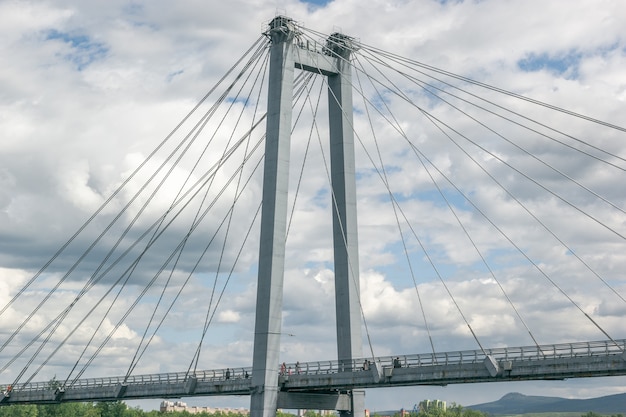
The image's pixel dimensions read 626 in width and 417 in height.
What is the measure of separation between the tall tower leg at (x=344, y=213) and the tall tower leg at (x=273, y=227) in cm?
532

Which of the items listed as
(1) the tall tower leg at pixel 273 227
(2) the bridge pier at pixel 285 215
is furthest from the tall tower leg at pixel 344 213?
(1) the tall tower leg at pixel 273 227

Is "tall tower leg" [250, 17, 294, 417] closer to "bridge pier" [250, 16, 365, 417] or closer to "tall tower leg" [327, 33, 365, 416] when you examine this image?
"bridge pier" [250, 16, 365, 417]

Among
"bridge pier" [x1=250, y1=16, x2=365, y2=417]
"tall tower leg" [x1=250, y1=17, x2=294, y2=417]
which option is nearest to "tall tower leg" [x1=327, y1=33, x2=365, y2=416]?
"bridge pier" [x1=250, y1=16, x2=365, y2=417]

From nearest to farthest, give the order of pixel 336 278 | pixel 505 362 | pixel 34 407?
pixel 505 362 < pixel 336 278 < pixel 34 407

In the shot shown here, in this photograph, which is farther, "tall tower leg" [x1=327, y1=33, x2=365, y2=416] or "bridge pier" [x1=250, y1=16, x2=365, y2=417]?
"tall tower leg" [x1=327, y1=33, x2=365, y2=416]

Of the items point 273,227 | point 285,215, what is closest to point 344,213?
point 285,215

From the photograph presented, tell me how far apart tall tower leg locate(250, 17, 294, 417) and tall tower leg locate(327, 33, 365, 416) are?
17.5 ft

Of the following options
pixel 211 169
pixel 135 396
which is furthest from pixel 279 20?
pixel 135 396

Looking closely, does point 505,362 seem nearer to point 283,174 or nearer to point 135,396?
point 283,174

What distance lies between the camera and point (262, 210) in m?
63.6

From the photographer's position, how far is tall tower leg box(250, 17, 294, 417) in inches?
2379

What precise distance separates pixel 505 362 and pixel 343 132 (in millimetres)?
27082

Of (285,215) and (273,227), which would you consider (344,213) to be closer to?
(285,215)

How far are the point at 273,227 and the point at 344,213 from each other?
24.4ft
